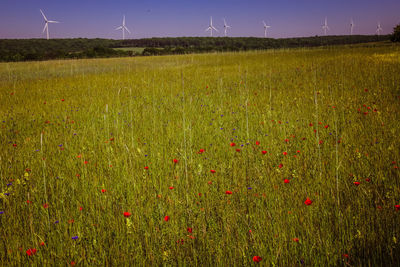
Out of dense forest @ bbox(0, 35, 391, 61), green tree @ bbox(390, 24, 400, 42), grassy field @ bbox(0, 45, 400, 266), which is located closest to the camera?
grassy field @ bbox(0, 45, 400, 266)

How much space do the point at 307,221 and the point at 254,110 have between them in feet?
11.6

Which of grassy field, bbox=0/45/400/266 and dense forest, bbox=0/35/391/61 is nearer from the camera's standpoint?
grassy field, bbox=0/45/400/266

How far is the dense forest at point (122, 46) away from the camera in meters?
35.1

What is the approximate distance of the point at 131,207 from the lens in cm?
205

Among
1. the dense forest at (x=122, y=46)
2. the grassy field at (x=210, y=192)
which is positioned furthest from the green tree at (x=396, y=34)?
the grassy field at (x=210, y=192)

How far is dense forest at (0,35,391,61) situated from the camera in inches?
1382

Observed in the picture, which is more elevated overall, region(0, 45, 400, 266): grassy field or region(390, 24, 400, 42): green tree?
region(390, 24, 400, 42): green tree

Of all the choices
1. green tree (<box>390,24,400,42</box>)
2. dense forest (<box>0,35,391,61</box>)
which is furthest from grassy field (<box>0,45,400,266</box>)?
green tree (<box>390,24,400,42</box>)

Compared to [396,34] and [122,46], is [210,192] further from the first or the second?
[122,46]

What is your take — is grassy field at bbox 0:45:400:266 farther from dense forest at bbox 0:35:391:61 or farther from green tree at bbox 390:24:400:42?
green tree at bbox 390:24:400:42

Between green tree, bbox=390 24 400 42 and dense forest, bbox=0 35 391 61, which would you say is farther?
green tree, bbox=390 24 400 42

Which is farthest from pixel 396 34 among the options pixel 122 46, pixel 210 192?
pixel 122 46

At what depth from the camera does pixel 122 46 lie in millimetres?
80812

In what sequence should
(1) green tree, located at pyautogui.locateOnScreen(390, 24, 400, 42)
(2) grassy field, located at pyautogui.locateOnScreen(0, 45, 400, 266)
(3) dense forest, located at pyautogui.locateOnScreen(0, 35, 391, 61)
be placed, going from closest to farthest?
(2) grassy field, located at pyautogui.locateOnScreen(0, 45, 400, 266) < (3) dense forest, located at pyautogui.locateOnScreen(0, 35, 391, 61) < (1) green tree, located at pyautogui.locateOnScreen(390, 24, 400, 42)
